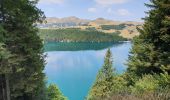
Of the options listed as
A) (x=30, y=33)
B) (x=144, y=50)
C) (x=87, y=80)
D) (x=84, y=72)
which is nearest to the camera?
(x=30, y=33)

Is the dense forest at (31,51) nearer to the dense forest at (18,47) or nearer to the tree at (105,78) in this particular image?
the dense forest at (18,47)

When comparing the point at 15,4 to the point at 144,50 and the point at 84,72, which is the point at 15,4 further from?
the point at 84,72

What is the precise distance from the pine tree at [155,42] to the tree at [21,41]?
6747mm

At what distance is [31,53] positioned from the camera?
17.4 meters

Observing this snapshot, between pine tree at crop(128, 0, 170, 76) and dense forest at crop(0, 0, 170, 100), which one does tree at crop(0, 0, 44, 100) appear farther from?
pine tree at crop(128, 0, 170, 76)

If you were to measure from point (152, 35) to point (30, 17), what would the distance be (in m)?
8.34

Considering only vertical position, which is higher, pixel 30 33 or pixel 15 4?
pixel 15 4

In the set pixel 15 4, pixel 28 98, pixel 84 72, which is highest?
pixel 15 4

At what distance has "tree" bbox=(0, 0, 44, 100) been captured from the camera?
48.5 ft

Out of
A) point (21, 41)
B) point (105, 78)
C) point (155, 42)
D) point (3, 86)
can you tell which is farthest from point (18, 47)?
point (105, 78)

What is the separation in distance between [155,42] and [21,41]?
847 centimetres

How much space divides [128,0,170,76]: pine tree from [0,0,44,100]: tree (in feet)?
22.1

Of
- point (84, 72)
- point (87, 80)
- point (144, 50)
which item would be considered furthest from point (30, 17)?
point (84, 72)

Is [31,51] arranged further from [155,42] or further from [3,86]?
[155,42]
